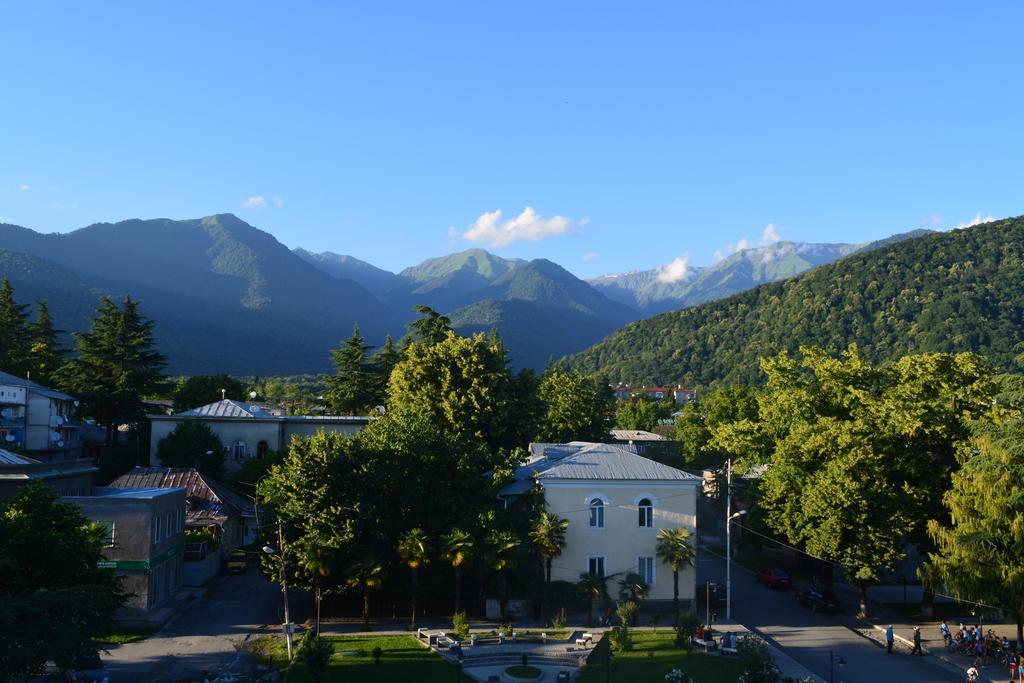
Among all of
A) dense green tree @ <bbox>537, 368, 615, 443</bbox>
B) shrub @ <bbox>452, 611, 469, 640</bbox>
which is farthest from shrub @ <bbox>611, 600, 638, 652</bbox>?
dense green tree @ <bbox>537, 368, 615, 443</bbox>

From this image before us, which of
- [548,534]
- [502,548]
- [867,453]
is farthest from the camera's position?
[867,453]

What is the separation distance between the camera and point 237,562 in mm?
44219

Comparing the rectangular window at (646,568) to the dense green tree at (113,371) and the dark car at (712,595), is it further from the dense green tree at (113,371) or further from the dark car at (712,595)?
the dense green tree at (113,371)

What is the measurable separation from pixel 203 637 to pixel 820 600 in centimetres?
2578

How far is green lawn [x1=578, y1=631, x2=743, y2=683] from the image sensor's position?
2616cm

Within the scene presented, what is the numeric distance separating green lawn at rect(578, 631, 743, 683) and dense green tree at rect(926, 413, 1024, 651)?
28.4 ft

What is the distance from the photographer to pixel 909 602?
38438mm

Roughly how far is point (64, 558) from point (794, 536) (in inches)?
1106

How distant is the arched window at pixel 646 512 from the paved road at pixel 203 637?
15537 millimetres

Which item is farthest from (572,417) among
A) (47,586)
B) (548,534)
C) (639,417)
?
(47,586)

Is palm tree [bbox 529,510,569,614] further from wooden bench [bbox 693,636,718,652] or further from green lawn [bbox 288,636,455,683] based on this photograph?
wooden bench [bbox 693,636,718,652]

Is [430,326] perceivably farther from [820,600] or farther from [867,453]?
[867,453]

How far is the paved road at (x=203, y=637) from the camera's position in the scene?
2647 centimetres

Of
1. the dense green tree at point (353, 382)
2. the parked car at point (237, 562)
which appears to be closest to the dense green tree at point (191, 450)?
the parked car at point (237, 562)
